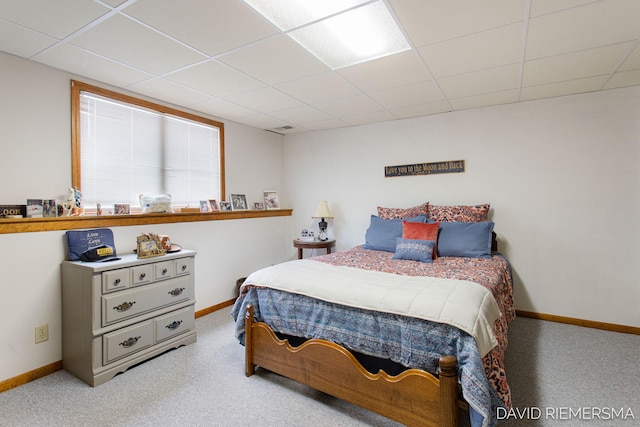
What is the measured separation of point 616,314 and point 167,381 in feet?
13.0

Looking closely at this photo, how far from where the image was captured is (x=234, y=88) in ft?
9.32

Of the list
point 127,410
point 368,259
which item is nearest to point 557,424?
point 368,259

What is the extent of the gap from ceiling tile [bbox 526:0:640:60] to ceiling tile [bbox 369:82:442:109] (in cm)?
84

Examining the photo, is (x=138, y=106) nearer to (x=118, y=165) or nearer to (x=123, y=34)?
(x=118, y=165)

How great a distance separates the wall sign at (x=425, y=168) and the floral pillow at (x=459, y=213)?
1.53 feet

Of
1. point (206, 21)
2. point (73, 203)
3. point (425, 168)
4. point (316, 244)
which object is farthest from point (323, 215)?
point (206, 21)

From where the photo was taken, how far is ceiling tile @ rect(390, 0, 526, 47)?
1659mm

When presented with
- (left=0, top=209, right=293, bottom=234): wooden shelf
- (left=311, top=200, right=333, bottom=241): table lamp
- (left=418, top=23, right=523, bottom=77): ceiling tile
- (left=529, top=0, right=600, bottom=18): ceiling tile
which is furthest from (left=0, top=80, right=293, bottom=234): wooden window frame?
(left=529, top=0, right=600, bottom=18): ceiling tile

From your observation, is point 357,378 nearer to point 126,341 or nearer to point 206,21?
point 126,341

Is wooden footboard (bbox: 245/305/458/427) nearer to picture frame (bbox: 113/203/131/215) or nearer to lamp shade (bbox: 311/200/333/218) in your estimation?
picture frame (bbox: 113/203/131/215)

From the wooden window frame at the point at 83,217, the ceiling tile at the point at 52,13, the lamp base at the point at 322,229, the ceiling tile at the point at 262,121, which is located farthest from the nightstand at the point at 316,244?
the ceiling tile at the point at 52,13

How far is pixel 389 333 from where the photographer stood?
1.65 m

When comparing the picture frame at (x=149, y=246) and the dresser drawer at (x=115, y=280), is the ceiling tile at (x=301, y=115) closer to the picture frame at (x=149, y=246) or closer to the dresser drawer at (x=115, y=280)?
the picture frame at (x=149, y=246)

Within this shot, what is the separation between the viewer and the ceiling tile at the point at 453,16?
65.3 inches
